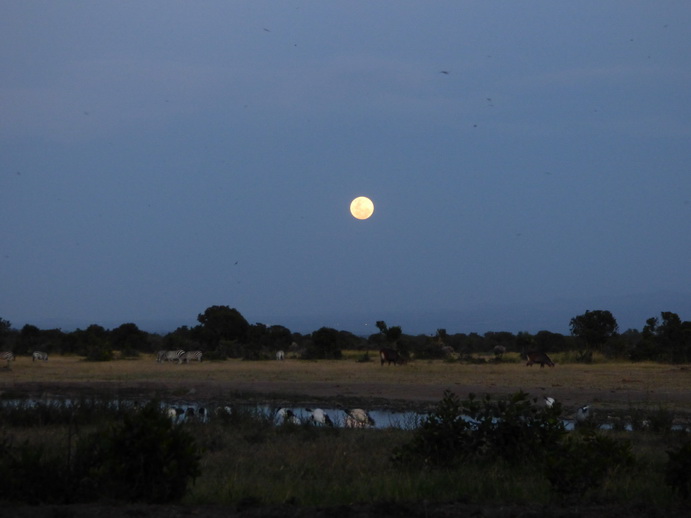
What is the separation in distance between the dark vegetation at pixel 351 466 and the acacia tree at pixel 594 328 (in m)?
32.2

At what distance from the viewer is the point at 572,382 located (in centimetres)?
2758

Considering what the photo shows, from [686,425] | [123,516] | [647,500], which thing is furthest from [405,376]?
[123,516]

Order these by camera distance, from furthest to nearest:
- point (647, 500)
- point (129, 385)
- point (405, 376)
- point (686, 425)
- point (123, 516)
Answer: point (405, 376) → point (129, 385) → point (686, 425) → point (647, 500) → point (123, 516)

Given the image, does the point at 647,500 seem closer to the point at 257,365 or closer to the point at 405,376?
the point at 405,376

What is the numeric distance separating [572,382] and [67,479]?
22.3 metres

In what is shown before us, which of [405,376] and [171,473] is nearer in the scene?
[171,473]

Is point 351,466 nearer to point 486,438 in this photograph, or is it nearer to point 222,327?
point 486,438

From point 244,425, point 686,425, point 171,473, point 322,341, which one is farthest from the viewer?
point 322,341

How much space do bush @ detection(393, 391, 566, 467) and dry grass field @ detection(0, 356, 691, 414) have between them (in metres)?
11.0

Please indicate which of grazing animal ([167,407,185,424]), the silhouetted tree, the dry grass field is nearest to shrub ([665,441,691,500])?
grazing animal ([167,407,185,424])

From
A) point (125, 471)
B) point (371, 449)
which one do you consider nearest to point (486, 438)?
point (371, 449)

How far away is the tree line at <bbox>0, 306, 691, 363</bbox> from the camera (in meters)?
40.1

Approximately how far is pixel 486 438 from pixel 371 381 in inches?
687

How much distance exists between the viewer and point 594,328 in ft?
147
